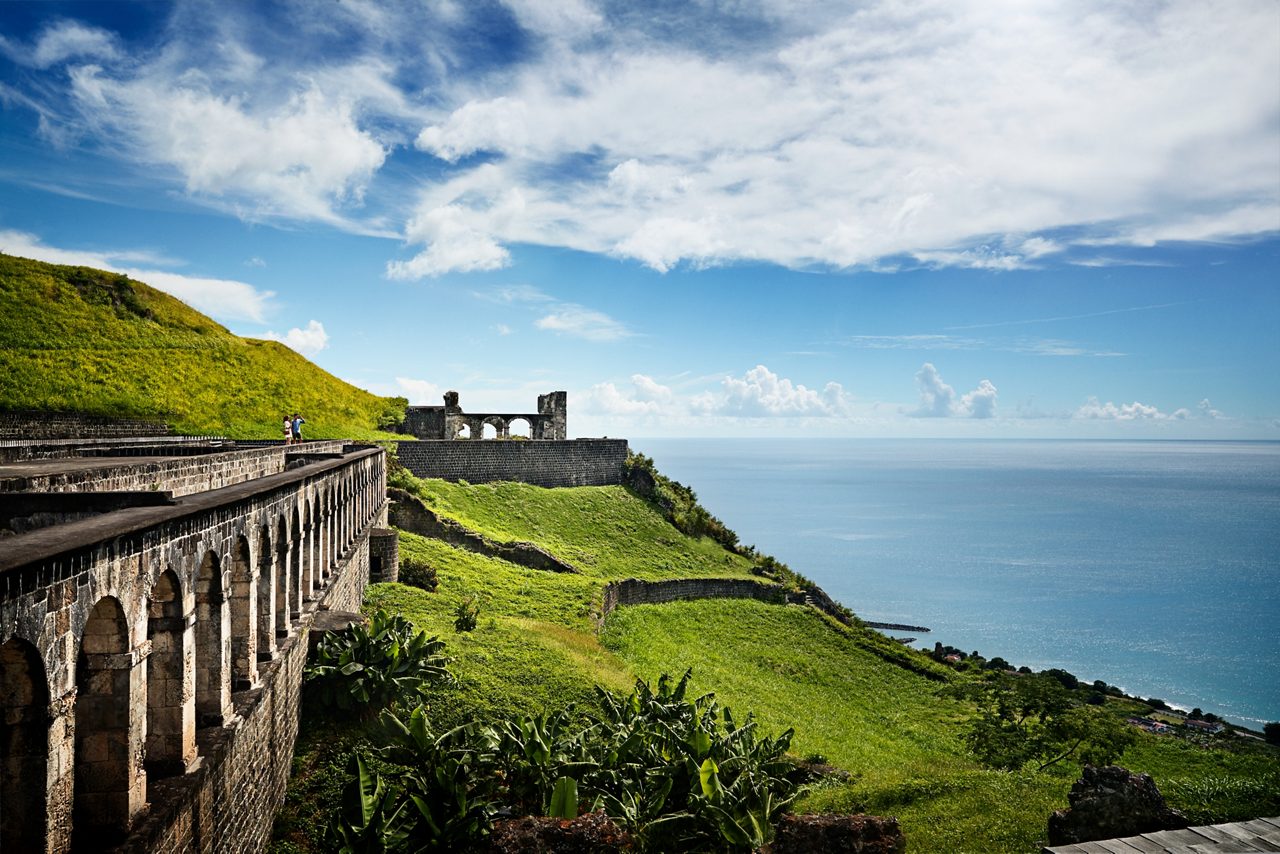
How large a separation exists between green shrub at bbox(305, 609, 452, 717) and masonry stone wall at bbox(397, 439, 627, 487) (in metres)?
31.8

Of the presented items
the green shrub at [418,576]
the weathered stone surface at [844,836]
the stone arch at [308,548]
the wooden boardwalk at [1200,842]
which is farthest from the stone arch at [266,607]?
the green shrub at [418,576]

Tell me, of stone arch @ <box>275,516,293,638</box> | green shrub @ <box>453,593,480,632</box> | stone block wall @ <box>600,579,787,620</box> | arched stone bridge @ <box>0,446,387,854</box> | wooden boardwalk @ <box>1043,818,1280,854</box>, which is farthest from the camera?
stone block wall @ <box>600,579,787,620</box>

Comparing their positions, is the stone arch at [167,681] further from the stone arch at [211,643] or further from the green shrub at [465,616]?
the green shrub at [465,616]

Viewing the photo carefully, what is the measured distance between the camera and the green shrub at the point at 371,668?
1389 centimetres

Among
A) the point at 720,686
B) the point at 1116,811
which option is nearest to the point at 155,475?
the point at 1116,811

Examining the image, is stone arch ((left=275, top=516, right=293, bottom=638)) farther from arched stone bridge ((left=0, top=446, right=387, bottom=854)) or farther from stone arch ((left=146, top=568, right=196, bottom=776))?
stone arch ((left=146, top=568, right=196, bottom=776))

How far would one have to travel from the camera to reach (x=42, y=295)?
50.1 metres

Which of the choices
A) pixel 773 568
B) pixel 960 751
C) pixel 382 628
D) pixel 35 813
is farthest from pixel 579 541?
pixel 35 813

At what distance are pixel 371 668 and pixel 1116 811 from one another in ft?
36.5

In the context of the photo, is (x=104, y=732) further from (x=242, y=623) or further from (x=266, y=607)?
(x=266, y=607)

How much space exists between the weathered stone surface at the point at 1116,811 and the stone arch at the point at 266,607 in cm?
1055

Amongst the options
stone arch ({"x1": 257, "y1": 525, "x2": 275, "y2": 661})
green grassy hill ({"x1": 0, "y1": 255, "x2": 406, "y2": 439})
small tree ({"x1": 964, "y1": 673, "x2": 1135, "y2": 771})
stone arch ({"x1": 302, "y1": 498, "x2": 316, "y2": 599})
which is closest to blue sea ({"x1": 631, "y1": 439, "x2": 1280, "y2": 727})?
small tree ({"x1": 964, "y1": 673, "x2": 1135, "y2": 771})

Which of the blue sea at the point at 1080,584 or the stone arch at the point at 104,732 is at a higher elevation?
the stone arch at the point at 104,732

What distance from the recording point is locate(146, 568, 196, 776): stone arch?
7656 millimetres
